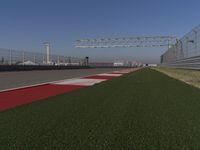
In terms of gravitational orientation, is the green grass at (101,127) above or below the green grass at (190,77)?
below

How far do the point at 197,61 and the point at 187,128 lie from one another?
13389mm

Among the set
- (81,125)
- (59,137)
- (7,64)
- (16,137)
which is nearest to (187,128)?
(81,125)

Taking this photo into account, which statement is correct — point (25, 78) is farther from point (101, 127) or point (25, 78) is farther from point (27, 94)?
point (101, 127)

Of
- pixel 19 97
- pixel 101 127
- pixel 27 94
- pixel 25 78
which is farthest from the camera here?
pixel 25 78

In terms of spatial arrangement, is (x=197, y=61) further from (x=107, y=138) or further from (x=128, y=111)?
(x=107, y=138)

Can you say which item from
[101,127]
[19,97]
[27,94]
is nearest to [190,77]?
[27,94]

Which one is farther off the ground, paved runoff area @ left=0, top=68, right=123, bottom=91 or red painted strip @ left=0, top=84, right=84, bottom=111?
paved runoff area @ left=0, top=68, right=123, bottom=91

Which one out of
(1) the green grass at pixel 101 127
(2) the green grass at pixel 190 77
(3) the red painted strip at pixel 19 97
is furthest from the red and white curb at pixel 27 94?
(2) the green grass at pixel 190 77

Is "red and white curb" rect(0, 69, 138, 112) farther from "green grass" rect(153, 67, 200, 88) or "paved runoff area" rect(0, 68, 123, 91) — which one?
"green grass" rect(153, 67, 200, 88)

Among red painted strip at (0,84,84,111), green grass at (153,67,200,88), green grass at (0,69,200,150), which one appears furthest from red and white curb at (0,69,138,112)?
green grass at (153,67,200,88)

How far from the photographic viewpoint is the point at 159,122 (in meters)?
3.40

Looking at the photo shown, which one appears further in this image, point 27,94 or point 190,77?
point 190,77

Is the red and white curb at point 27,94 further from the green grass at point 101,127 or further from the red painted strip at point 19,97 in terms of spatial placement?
the green grass at point 101,127

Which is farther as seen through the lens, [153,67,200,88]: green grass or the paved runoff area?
[153,67,200,88]: green grass
